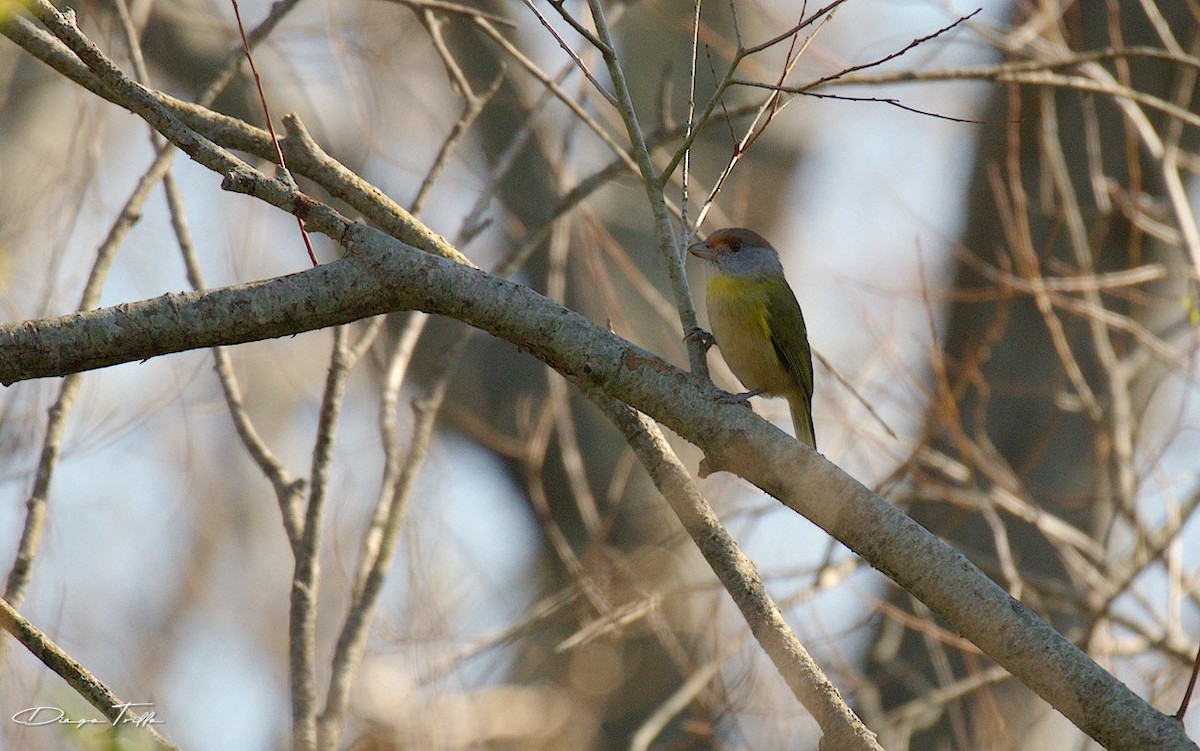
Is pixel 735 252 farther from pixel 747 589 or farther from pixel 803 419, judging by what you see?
pixel 747 589

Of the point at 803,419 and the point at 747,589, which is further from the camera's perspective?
the point at 803,419

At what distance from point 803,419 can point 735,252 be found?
2.75 feet

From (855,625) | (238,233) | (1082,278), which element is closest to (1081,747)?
(855,625)

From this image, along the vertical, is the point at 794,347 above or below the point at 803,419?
above

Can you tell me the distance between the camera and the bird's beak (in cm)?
495

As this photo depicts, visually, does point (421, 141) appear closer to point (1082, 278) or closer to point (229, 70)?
point (229, 70)

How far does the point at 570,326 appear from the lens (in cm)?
253

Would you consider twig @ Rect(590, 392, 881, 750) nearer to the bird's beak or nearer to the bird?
the bird

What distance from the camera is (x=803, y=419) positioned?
5113 millimetres

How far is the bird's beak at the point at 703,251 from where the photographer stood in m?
4.95

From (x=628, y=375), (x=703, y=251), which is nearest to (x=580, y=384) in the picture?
(x=628, y=375)

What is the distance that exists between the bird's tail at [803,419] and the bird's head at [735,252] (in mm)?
630

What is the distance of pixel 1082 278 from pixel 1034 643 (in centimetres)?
402

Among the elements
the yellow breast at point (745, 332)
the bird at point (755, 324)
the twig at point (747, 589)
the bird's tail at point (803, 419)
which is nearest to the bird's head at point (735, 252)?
the bird at point (755, 324)
